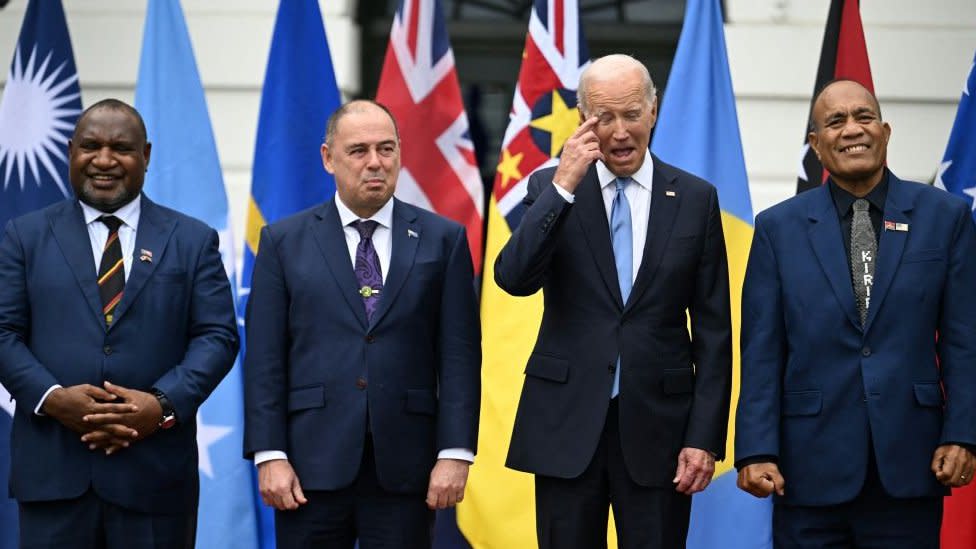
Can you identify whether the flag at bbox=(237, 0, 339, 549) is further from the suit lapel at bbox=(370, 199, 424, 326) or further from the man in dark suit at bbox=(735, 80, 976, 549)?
the man in dark suit at bbox=(735, 80, 976, 549)

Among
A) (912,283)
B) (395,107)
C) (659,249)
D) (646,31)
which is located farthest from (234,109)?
(912,283)

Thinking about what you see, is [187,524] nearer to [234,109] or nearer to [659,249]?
[659,249]

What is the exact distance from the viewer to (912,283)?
4.02 m

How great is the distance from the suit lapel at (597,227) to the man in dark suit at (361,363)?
45 centimetres

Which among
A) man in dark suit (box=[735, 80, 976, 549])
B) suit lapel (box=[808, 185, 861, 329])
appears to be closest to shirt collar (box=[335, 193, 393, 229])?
man in dark suit (box=[735, 80, 976, 549])

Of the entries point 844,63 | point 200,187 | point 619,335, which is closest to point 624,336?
point 619,335

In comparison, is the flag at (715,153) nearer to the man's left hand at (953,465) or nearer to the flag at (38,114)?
the man's left hand at (953,465)

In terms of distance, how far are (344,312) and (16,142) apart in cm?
244

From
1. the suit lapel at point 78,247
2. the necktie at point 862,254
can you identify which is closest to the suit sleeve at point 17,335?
the suit lapel at point 78,247

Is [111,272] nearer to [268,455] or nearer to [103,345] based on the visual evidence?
[103,345]

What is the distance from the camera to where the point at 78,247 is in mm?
4297

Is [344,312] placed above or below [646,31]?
below

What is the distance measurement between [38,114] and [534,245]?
9.78ft

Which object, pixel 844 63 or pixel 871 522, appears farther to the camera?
pixel 844 63
